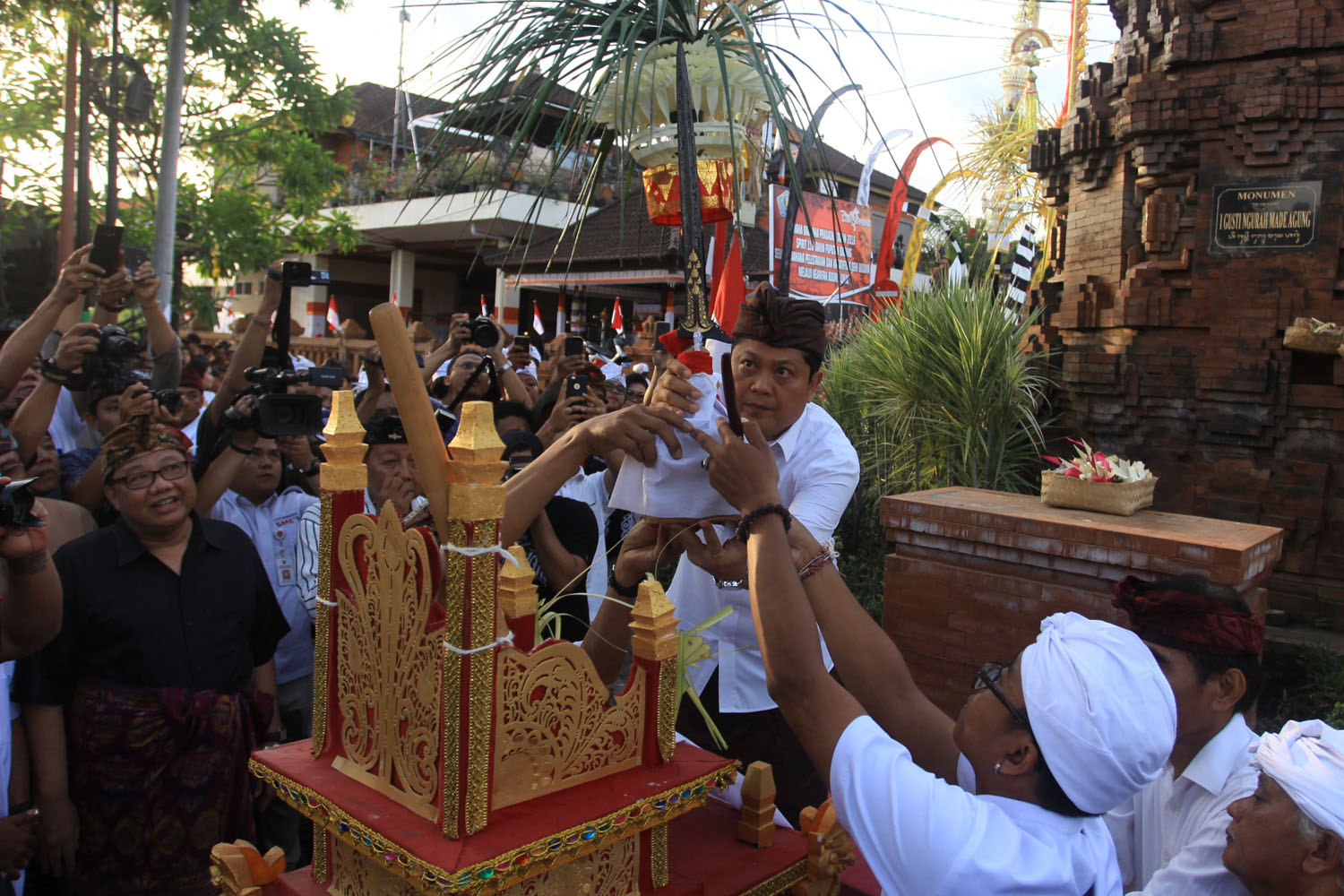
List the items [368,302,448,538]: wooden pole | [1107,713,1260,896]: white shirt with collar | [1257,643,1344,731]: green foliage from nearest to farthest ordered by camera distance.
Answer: [368,302,448,538]: wooden pole, [1107,713,1260,896]: white shirt with collar, [1257,643,1344,731]: green foliage

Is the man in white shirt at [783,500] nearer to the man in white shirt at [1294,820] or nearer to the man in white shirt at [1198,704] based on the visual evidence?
the man in white shirt at [1198,704]

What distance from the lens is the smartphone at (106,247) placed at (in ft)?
13.3

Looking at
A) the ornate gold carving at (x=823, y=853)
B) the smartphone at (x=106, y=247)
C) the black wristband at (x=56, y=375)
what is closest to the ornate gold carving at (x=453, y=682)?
the ornate gold carving at (x=823, y=853)

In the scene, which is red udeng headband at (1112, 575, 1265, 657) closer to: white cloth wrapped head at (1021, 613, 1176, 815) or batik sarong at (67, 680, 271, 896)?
white cloth wrapped head at (1021, 613, 1176, 815)

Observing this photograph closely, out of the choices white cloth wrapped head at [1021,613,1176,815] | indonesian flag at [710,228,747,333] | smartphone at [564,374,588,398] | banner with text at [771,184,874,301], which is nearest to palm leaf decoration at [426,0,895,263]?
indonesian flag at [710,228,747,333]

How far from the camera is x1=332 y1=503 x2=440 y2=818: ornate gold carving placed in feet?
4.51

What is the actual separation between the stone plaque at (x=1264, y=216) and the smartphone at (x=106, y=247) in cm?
635

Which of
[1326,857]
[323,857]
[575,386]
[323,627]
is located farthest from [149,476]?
[1326,857]

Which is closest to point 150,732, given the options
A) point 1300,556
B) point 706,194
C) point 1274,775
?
point 706,194

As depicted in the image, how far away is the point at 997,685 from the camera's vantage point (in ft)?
4.86

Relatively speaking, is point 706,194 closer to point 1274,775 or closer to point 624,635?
point 624,635

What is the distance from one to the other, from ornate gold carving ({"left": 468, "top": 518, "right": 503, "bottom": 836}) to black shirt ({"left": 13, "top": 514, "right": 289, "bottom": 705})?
169 centimetres

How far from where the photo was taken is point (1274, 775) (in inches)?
64.5

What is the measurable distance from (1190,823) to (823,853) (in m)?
0.98
